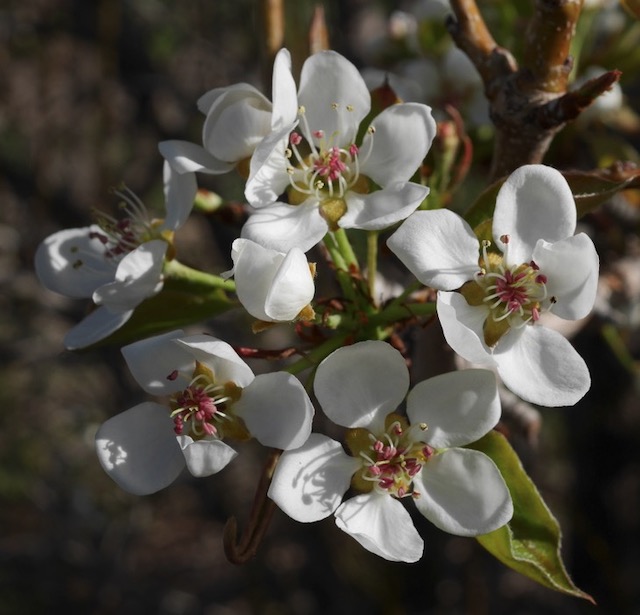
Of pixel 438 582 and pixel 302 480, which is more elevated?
pixel 302 480

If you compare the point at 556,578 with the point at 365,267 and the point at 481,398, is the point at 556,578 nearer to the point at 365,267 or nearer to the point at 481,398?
the point at 481,398

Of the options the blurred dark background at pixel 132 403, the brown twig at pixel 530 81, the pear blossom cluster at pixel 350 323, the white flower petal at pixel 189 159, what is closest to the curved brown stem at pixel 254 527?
the pear blossom cluster at pixel 350 323

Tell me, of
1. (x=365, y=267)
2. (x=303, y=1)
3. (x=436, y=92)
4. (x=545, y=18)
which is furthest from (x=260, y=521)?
(x=436, y=92)

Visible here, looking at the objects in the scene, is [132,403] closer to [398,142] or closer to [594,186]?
[398,142]

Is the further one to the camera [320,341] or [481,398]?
[320,341]

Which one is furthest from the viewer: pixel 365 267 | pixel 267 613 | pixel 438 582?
pixel 267 613

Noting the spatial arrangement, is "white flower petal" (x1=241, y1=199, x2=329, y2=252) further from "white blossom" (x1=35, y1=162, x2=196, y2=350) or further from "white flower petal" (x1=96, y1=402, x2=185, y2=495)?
"white flower petal" (x1=96, y1=402, x2=185, y2=495)

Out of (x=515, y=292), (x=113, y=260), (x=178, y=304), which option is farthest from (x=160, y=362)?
(x=515, y=292)
